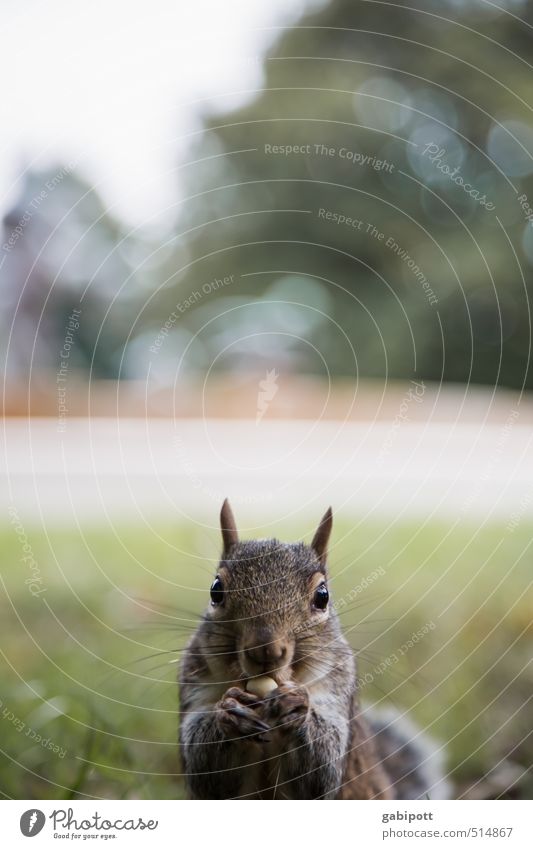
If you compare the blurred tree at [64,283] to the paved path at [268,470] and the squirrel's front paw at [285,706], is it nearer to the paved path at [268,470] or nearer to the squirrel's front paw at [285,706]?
the paved path at [268,470]

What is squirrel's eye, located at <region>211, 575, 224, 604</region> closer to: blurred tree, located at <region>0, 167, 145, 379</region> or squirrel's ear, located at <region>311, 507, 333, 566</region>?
squirrel's ear, located at <region>311, 507, 333, 566</region>

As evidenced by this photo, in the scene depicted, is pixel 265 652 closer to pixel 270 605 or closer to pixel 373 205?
pixel 270 605

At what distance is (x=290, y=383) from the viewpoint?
72.6 inches

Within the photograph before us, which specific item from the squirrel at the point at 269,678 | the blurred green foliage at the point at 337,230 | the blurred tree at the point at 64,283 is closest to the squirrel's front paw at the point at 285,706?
the squirrel at the point at 269,678

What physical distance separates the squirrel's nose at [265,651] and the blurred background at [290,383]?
219mm

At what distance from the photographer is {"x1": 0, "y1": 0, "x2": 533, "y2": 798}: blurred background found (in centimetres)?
128

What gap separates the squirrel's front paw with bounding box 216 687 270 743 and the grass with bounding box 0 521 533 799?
0.70ft

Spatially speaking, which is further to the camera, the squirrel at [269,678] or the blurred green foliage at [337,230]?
the blurred green foliage at [337,230]

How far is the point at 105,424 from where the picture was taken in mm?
1769

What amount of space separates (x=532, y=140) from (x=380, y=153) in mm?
390

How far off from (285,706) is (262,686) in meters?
0.03

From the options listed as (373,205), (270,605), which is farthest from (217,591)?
(373,205)

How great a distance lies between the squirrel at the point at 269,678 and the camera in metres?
0.84
